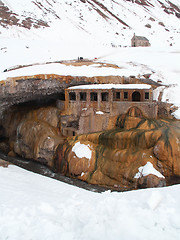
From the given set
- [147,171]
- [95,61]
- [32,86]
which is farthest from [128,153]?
[95,61]

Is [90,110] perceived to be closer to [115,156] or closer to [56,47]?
[115,156]

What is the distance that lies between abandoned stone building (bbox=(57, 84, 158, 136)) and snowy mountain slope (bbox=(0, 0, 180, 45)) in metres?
37.3

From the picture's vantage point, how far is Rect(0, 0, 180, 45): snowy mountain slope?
196ft

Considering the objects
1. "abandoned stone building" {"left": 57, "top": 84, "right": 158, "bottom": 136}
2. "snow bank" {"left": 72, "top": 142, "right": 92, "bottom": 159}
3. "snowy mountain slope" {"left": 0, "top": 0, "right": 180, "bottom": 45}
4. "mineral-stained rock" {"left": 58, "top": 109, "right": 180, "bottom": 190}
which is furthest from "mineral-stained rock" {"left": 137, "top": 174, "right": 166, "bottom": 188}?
"snowy mountain slope" {"left": 0, "top": 0, "right": 180, "bottom": 45}

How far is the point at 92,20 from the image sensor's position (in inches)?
3031

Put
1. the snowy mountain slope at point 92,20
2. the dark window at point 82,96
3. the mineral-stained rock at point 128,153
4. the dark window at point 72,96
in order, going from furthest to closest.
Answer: the snowy mountain slope at point 92,20
the dark window at point 72,96
the dark window at point 82,96
the mineral-stained rock at point 128,153

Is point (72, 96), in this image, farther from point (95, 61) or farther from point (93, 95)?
point (95, 61)

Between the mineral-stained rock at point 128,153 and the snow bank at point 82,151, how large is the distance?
0.35 m

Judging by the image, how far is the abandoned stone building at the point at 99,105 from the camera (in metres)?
22.6

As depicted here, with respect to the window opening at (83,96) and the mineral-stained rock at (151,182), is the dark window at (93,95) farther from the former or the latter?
the mineral-stained rock at (151,182)

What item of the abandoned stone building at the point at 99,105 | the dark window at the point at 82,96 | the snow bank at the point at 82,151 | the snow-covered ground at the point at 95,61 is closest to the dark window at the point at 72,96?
the abandoned stone building at the point at 99,105

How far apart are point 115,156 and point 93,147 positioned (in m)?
2.75

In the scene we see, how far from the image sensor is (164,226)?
502 cm

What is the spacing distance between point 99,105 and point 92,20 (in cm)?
6384
